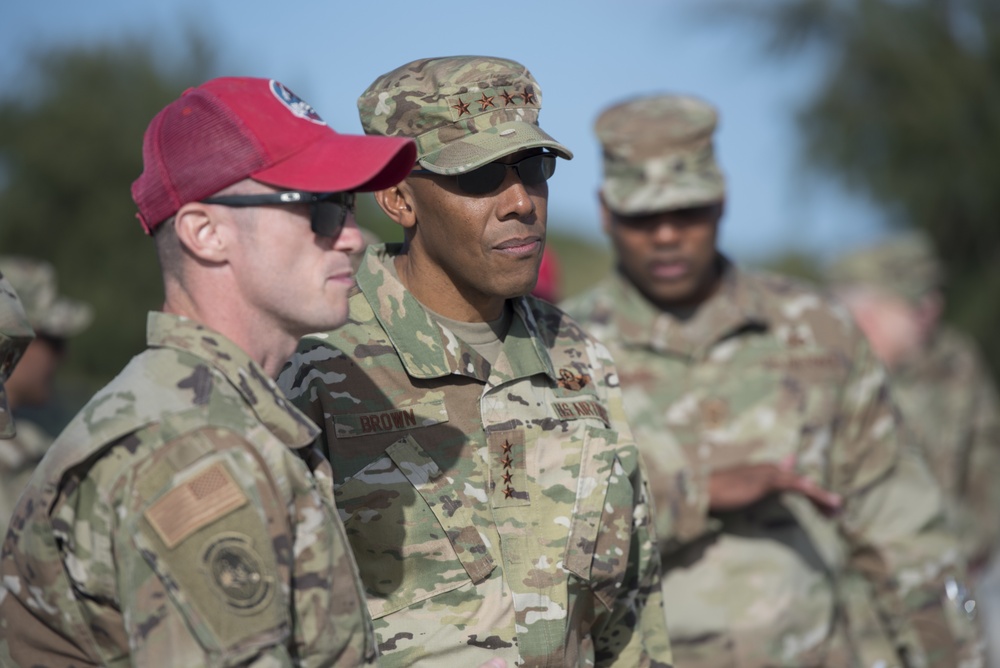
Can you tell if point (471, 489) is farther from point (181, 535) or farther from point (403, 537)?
point (181, 535)

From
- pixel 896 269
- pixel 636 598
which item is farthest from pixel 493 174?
pixel 896 269

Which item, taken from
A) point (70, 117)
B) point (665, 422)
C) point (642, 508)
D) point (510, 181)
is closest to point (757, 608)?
point (665, 422)

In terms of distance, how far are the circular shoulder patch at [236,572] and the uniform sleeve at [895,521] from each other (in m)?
3.18

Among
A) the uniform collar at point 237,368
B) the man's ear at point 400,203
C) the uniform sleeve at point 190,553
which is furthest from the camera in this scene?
the man's ear at point 400,203

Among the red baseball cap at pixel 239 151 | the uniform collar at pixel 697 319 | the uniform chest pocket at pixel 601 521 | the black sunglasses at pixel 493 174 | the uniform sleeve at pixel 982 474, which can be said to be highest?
the red baseball cap at pixel 239 151

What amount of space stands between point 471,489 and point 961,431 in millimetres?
7128

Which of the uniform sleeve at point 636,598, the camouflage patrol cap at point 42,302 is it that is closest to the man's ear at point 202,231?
the uniform sleeve at point 636,598

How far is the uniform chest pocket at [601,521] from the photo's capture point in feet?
10.3

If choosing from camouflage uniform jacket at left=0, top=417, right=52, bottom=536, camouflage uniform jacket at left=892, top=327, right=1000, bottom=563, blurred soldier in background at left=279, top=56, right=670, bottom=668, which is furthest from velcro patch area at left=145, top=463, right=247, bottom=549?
camouflage uniform jacket at left=892, top=327, right=1000, bottom=563

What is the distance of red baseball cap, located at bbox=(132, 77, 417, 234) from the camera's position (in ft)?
7.98

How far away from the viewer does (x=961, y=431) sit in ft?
30.9

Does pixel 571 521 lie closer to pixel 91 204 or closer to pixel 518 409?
pixel 518 409

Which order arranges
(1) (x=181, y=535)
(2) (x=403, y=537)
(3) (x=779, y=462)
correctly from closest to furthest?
(1) (x=181, y=535)
(2) (x=403, y=537)
(3) (x=779, y=462)

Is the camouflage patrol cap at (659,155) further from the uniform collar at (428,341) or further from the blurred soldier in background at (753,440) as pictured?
the uniform collar at (428,341)
